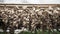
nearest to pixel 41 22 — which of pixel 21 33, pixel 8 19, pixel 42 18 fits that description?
pixel 42 18

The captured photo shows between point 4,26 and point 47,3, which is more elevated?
point 47,3

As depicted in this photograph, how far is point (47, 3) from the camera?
2.63m

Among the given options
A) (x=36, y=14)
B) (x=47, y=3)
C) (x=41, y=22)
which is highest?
(x=47, y=3)

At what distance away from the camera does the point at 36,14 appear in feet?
8.41

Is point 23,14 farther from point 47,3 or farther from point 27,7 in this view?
point 47,3

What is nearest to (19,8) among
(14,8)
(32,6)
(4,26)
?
(14,8)

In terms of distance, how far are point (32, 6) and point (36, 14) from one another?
0.59 feet

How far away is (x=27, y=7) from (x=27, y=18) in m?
0.22

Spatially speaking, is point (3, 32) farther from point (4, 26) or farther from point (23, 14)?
point (23, 14)

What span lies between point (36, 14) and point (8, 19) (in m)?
0.55

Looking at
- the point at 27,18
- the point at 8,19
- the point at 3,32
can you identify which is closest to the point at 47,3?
the point at 27,18

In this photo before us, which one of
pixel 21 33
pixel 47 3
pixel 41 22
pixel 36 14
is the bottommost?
pixel 21 33

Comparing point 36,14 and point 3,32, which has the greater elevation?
point 36,14

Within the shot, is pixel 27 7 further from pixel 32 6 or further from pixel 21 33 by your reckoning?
pixel 21 33
